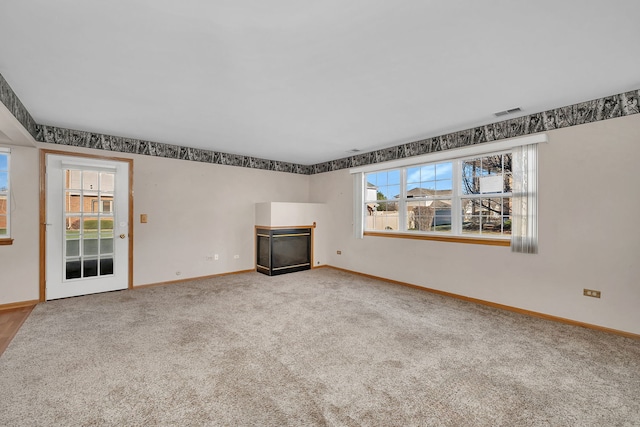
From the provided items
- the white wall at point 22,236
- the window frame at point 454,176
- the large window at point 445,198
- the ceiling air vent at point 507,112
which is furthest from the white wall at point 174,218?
the ceiling air vent at point 507,112

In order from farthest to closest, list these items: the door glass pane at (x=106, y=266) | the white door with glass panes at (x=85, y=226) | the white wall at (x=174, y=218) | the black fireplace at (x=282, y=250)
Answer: the black fireplace at (x=282, y=250), the door glass pane at (x=106, y=266), the white door with glass panes at (x=85, y=226), the white wall at (x=174, y=218)

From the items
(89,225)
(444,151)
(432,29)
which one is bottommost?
(89,225)

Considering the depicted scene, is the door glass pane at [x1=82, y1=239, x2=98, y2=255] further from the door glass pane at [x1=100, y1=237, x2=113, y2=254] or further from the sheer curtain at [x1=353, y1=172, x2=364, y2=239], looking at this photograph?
the sheer curtain at [x1=353, y1=172, x2=364, y2=239]

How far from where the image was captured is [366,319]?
3350 millimetres

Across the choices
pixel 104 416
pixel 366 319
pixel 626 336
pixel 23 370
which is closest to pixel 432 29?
pixel 366 319

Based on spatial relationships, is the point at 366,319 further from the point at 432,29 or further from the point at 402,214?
the point at 432,29

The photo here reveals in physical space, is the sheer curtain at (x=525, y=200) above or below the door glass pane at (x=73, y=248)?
above

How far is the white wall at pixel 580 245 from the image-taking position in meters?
2.89

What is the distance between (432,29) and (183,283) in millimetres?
5051

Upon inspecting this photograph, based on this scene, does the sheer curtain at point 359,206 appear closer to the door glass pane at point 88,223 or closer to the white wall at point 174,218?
the white wall at point 174,218

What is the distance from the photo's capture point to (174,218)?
16.3 ft

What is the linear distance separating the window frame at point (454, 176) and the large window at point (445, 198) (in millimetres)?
41

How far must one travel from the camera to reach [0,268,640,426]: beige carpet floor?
1766 millimetres

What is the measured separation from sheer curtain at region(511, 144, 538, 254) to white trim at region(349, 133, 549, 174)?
0.09 metres
